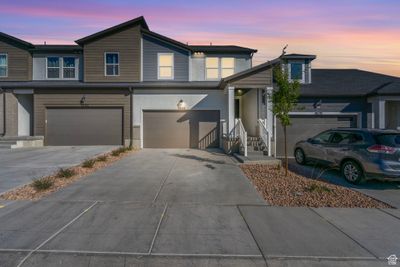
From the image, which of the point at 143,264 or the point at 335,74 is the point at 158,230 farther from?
the point at 335,74

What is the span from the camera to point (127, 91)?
20422mm

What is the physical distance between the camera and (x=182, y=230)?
5742 mm

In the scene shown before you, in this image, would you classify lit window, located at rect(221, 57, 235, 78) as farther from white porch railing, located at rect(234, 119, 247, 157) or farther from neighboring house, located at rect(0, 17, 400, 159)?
white porch railing, located at rect(234, 119, 247, 157)

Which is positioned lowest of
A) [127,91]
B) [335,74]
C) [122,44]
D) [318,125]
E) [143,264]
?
[143,264]

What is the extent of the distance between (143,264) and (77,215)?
262 cm

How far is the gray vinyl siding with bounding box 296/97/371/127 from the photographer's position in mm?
18969

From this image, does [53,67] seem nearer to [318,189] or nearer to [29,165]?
[29,165]

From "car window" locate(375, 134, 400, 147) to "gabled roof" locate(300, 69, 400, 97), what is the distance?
912 centimetres

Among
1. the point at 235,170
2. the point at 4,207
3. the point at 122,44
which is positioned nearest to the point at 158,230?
the point at 4,207

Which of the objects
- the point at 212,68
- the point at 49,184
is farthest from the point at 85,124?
the point at 49,184

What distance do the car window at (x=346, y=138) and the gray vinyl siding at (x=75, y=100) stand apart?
41.2 ft

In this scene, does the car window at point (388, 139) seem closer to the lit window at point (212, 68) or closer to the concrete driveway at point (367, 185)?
the concrete driveway at point (367, 185)

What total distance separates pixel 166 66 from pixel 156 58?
800mm

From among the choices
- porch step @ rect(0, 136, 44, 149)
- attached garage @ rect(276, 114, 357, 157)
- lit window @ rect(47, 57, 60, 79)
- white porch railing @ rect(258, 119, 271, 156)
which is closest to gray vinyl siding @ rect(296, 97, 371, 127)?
attached garage @ rect(276, 114, 357, 157)
